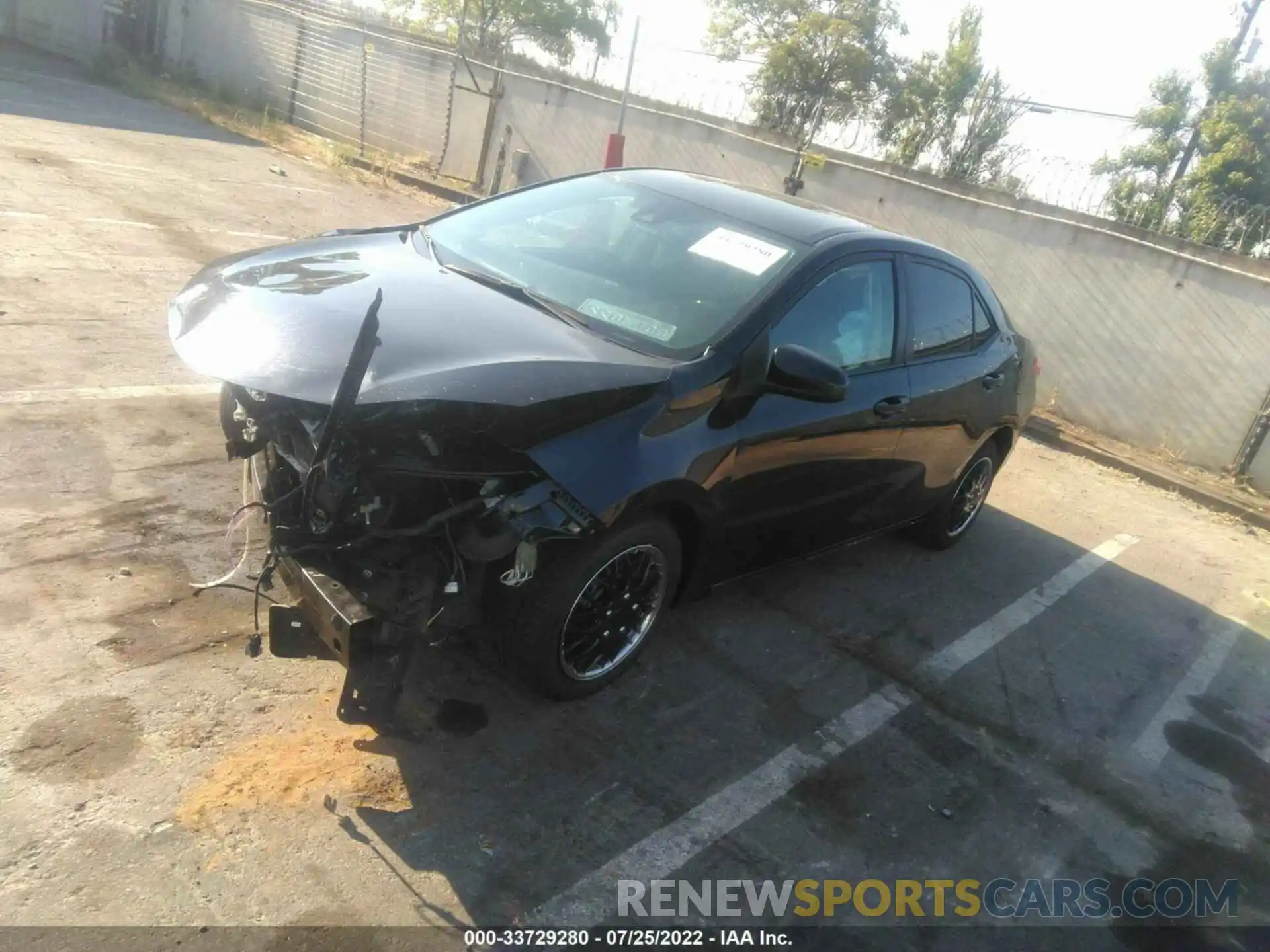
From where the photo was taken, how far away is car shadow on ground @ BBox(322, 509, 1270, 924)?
9.87 feet

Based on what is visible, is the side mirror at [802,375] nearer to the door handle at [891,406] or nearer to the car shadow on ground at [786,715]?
the door handle at [891,406]

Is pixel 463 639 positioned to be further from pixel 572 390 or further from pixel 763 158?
pixel 763 158

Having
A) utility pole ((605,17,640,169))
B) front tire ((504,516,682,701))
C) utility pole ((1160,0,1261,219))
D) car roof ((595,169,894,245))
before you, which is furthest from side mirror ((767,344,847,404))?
utility pole ((1160,0,1261,219))

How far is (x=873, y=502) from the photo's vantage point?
15.7 ft

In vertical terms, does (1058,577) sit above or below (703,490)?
below

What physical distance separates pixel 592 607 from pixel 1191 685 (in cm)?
351

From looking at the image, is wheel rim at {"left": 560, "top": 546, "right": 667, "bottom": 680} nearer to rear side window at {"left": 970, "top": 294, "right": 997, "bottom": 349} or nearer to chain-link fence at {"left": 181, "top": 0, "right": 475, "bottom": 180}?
→ rear side window at {"left": 970, "top": 294, "right": 997, "bottom": 349}

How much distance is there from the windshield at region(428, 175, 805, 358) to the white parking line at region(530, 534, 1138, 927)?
157cm

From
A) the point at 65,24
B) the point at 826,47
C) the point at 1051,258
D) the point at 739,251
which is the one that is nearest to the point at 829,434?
the point at 739,251

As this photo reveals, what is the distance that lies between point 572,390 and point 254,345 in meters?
1.00

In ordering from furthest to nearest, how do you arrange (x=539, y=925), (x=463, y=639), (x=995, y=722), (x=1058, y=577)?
(x=1058, y=577) < (x=995, y=722) < (x=463, y=639) < (x=539, y=925)

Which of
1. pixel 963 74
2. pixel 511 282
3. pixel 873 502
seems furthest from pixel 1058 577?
pixel 963 74

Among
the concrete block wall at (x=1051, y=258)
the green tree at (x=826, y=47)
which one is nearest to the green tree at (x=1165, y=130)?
the green tree at (x=826, y=47)

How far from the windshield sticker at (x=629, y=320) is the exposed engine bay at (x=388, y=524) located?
0.93m
